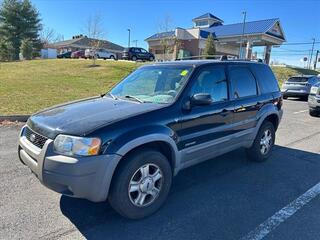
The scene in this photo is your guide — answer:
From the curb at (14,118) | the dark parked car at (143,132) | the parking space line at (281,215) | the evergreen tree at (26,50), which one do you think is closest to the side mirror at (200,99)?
the dark parked car at (143,132)

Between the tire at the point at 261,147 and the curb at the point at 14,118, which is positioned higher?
the tire at the point at 261,147

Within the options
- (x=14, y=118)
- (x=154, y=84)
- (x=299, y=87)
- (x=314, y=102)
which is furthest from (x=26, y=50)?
(x=154, y=84)

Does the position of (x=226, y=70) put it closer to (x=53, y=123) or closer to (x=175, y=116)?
(x=175, y=116)

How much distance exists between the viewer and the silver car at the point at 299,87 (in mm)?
16859

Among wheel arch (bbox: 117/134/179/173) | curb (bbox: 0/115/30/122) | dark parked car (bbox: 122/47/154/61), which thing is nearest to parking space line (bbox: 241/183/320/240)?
wheel arch (bbox: 117/134/179/173)

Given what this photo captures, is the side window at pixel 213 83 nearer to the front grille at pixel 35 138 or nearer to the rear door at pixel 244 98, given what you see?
the rear door at pixel 244 98

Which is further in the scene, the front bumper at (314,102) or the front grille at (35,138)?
the front bumper at (314,102)

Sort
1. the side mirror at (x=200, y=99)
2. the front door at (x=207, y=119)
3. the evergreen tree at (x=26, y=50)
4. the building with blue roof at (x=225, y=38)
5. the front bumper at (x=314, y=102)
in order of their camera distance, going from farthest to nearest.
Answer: the evergreen tree at (x=26, y=50), the building with blue roof at (x=225, y=38), the front bumper at (x=314, y=102), the front door at (x=207, y=119), the side mirror at (x=200, y=99)

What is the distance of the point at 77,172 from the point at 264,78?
3.94 metres

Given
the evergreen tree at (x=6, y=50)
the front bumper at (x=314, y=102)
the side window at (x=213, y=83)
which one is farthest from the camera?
the evergreen tree at (x=6, y=50)

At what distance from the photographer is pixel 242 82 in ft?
16.3

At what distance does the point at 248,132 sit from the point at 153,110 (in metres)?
2.17

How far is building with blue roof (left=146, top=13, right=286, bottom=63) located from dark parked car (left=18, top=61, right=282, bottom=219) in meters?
30.7

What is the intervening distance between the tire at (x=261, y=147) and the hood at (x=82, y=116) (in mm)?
2444
